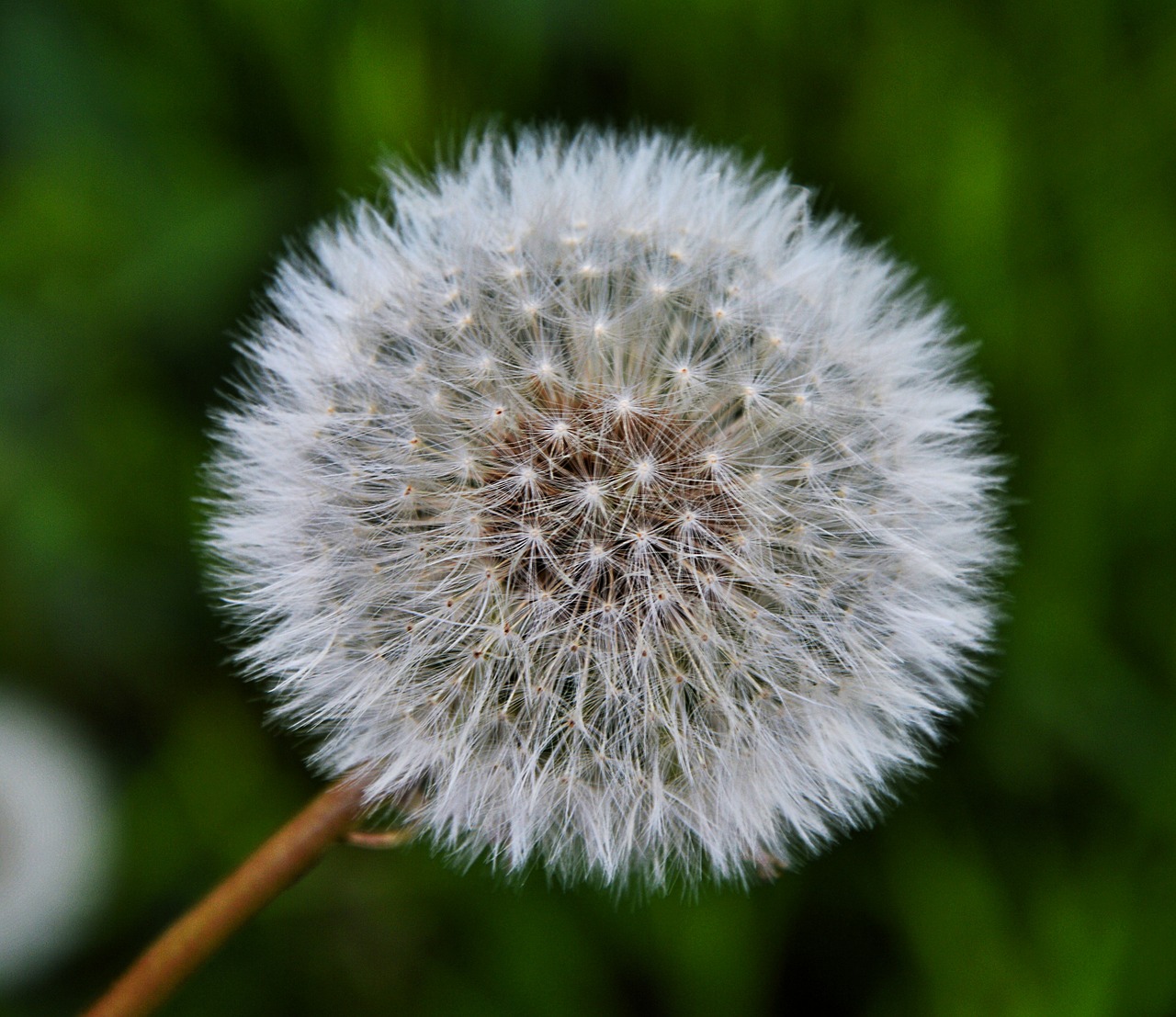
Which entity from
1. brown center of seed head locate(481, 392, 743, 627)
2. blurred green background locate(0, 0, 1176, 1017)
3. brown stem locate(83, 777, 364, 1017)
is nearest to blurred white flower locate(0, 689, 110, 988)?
blurred green background locate(0, 0, 1176, 1017)

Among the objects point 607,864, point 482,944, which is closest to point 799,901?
point 482,944

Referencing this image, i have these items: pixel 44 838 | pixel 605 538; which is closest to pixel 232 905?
pixel 605 538

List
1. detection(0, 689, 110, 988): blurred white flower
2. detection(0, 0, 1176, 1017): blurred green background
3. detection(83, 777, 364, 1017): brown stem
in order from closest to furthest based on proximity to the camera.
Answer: detection(83, 777, 364, 1017): brown stem, detection(0, 0, 1176, 1017): blurred green background, detection(0, 689, 110, 988): blurred white flower

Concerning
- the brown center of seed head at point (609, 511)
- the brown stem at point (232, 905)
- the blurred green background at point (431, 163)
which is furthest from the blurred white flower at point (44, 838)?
the brown center of seed head at point (609, 511)

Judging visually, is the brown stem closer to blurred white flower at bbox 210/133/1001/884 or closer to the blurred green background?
blurred white flower at bbox 210/133/1001/884

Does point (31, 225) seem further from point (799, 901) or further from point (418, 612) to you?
point (799, 901)

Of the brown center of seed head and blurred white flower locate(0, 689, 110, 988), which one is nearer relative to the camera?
the brown center of seed head
